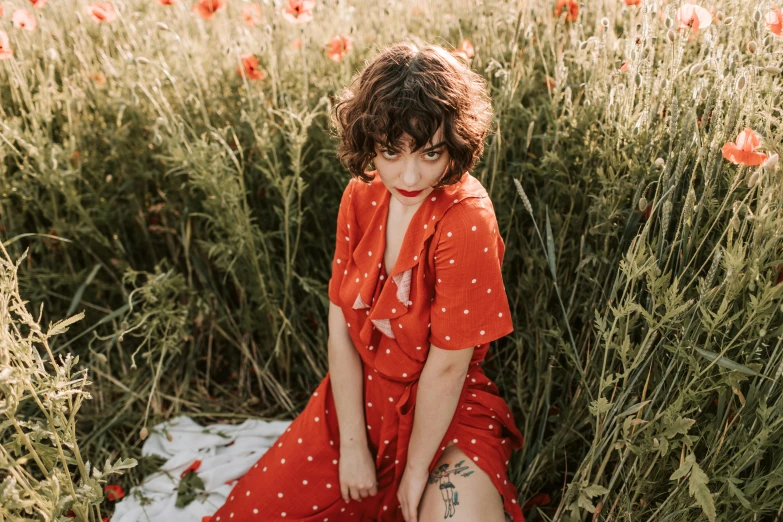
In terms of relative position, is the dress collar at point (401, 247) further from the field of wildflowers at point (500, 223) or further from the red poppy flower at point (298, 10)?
the red poppy flower at point (298, 10)

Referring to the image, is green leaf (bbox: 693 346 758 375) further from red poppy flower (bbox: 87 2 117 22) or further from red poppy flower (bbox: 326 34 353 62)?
red poppy flower (bbox: 87 2 117 22)

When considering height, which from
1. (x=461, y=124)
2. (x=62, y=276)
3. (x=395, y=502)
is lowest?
(x=395, y=502)

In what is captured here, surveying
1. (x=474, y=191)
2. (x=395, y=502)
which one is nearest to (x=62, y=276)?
(x=395, y=502)

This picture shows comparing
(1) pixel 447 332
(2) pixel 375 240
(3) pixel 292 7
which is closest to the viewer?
(1) pixel 447 332

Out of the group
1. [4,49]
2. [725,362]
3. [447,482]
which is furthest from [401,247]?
[4,49]

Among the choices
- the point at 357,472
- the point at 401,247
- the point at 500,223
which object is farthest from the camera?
the point at 500,223

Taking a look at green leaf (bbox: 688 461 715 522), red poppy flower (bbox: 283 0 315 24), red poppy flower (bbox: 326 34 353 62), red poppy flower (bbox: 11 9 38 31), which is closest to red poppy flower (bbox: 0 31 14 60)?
red poppy flower (bbox: 11 9 38 31)

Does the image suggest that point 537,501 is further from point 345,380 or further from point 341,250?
point 341,250

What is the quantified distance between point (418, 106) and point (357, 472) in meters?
0.84

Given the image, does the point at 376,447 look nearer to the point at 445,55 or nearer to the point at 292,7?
the point at 445,55

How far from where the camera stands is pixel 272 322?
84.1 inches

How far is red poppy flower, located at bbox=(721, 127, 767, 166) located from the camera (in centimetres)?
109

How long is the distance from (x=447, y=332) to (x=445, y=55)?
→ 1.79 ft

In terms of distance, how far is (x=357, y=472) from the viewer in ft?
4.92
